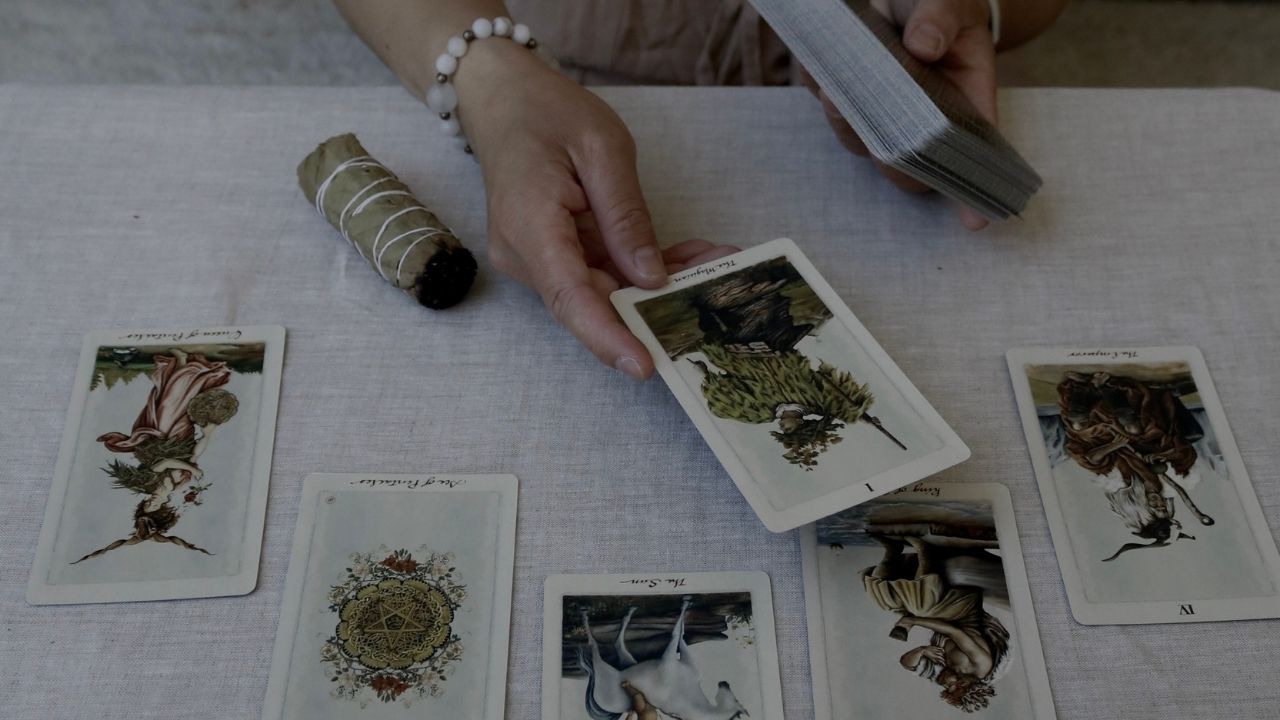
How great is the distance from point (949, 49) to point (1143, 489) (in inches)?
20.4

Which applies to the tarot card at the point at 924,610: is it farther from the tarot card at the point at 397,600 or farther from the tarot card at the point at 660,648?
the tarot card at the point at 397,600

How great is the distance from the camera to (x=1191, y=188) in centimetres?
106

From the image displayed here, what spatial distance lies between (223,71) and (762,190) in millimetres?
1543

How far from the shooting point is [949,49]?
1074mm

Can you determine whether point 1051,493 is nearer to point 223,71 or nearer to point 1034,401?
point 1034,401

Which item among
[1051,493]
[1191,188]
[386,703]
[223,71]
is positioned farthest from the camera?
[223,71]

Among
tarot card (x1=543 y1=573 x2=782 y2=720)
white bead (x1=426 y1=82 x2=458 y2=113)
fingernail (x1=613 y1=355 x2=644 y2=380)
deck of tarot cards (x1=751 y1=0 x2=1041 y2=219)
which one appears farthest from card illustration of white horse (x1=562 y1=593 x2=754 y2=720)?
white bead (x1=426 y1=82 x2=458 y2=113)

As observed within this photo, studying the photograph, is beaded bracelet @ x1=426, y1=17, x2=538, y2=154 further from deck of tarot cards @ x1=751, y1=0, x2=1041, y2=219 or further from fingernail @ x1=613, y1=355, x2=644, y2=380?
fingernail @ x1=613, y1=355, x2=644, y2=380

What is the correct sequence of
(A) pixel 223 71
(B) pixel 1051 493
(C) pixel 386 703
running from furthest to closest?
(A) pixel 223 71
(B) pixel 1051 493
(C) pixel 386 703

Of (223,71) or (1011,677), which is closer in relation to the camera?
(1011,677)

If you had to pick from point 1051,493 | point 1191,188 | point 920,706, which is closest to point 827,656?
point 920,706

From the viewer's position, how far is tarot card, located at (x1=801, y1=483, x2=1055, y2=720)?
0.75m

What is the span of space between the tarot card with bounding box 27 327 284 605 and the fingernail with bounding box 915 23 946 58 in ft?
2.34

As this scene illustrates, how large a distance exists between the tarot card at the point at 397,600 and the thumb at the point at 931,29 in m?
0.61
